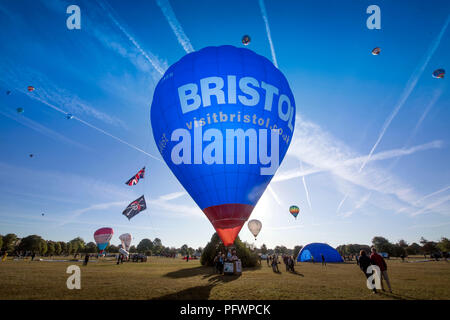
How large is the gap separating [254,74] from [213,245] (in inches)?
819

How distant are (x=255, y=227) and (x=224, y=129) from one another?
24569 millimetres

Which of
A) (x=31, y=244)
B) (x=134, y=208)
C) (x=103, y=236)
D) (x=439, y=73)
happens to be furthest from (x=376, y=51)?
(x=31, y=244)

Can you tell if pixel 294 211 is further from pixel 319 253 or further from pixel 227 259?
pixel 227 259

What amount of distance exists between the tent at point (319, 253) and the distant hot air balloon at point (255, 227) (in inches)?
525

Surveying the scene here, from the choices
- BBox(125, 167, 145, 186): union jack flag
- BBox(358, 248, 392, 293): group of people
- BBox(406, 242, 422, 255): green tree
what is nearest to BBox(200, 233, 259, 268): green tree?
BBox(125, 167, 145, 186): union jack flag

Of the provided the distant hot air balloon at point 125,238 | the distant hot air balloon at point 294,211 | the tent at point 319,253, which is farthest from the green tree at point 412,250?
the distant hot air balloon at point 125,238

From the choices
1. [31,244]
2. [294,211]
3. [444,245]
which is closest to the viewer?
[294,211]

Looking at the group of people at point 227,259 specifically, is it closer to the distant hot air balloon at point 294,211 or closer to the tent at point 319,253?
the distant hot air balloon at point 294,211

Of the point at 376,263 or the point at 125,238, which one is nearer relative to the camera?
the point at 376,263

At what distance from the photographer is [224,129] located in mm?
12328

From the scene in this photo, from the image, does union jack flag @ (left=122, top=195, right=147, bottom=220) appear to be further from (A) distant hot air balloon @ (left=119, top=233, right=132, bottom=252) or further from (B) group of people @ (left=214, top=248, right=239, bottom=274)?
(A) distant hot air balloon @ (left=119, top=233, right=132, bottom=252)

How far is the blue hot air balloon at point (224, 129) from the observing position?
1241cm
